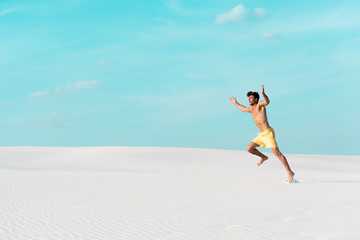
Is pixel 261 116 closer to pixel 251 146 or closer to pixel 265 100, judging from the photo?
pixel 265 100

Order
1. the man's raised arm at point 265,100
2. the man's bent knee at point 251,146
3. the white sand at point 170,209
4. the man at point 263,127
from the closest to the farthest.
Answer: the white sand at point 170,209 → the man's raised arm at point 265,100 → the man at point 263,127 → the man's bent knee at point 251,146

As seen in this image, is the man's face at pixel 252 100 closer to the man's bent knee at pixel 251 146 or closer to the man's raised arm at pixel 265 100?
the man's raised arm at pixel 265 100

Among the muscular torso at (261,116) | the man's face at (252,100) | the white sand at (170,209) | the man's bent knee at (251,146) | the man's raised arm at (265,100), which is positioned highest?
the man's face at (252,100)

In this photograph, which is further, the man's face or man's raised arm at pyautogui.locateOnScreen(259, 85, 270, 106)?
the man's face

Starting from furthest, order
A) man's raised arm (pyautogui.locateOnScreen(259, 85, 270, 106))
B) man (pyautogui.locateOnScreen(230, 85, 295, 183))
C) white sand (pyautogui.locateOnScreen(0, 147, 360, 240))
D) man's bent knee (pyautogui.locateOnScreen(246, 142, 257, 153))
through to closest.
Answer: man's bent knee (pyautogui.locateOnScreen(246, 142, 257, 153)), man (pyautogui.locateOnScreen(230, 85, 295, 183)), man's raised arm (pyautogui.locateOnScreen(259, 85, 270, 106)), white sand (pyautogui.locateOnScreen(0, 147, 360, 240))

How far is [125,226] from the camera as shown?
521 cm

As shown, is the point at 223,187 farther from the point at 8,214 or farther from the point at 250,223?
the point at 8,214

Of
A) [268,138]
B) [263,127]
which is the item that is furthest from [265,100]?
[268,138]

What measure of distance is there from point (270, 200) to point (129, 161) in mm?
13979

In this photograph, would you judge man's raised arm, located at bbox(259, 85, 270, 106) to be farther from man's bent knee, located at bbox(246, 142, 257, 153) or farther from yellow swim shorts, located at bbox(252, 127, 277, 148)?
man's bent knee, located at bbox(246, 142, 257, 153)

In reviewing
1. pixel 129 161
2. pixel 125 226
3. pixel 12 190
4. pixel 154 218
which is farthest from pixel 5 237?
pixel 129 161

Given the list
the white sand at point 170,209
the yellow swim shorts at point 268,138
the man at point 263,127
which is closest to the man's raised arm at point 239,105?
the man at point 263,127

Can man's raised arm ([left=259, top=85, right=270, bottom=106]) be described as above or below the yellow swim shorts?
above

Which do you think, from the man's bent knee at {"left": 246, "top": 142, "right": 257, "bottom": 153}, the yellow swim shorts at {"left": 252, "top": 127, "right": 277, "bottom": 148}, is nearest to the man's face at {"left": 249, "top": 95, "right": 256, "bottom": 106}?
the yellow swim shorts at {"left": 252, "top": 127, "right": 277, "bottom": 148}
